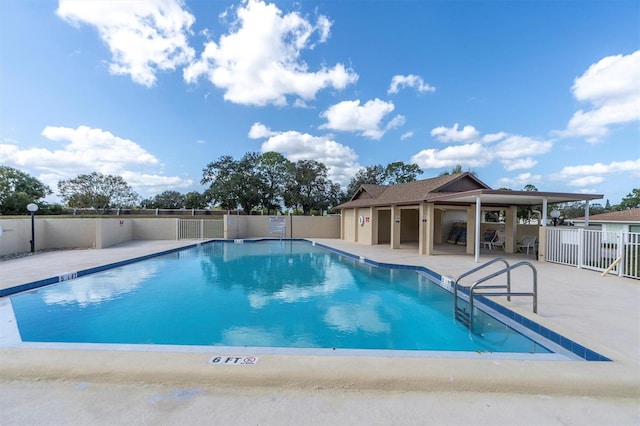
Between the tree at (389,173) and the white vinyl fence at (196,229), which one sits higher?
the tree at (389,173)

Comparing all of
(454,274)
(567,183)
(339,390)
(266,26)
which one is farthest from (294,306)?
(567,183)

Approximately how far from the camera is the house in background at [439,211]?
1020cm

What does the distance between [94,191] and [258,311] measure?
38.2m

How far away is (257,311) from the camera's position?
612 cm

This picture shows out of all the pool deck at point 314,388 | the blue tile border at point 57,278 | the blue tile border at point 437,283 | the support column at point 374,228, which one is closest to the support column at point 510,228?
the support column at point 374,228

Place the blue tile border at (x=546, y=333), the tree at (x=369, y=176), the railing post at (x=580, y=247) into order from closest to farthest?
the blue tile border at (x=546, y=333), the railing post at (x=580, y=247), the tree at (x=369, y=176)

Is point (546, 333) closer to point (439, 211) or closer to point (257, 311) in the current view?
point (257, 311)

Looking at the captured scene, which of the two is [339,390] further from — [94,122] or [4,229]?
[94,122]

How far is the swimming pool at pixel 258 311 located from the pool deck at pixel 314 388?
4.58 ft

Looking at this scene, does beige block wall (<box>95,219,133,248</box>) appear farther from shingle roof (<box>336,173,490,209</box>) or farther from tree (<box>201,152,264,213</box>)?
shingle roof (<box>336,173,490,209</box>)

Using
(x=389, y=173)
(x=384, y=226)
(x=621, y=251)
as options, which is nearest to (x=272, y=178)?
(x=389, y=173)

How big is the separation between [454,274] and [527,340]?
148 inches

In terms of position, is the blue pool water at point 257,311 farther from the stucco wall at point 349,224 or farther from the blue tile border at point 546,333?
the stucco wall at point 349,224

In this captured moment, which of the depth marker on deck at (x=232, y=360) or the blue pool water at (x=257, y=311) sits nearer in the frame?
the depth marker on deck at (x=232, y=360)
